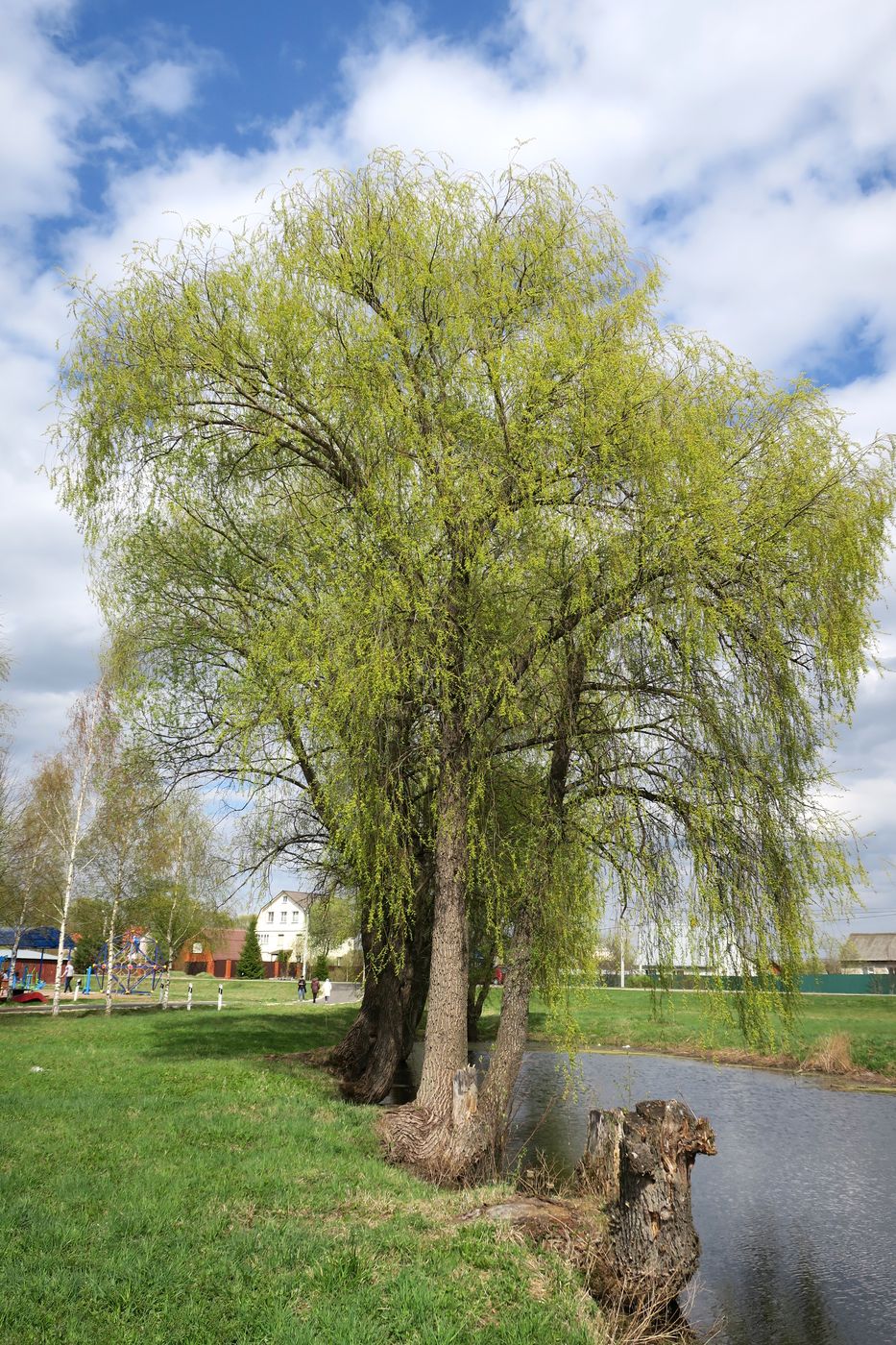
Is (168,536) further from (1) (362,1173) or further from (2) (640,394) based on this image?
(1) (362,1173)

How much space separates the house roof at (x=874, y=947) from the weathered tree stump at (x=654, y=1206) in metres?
73.0

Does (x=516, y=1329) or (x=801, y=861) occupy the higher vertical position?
(x=801, y=861)

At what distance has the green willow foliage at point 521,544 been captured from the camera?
10016 mm

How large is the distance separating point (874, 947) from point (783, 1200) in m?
70.4

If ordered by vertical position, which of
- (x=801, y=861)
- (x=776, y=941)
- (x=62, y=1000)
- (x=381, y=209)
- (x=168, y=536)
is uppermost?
(x=381, y=209)

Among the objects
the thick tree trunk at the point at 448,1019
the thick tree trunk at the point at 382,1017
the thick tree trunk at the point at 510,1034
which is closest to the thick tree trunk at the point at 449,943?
the thick tree trunk at the point at 448,1019

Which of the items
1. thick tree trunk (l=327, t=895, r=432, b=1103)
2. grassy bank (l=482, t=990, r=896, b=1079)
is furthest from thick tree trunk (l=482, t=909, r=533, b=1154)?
grassy bank (l=482, t=990, r=896, b=1079)

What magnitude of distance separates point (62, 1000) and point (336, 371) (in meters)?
29.7

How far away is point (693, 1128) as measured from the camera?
7.92 metres

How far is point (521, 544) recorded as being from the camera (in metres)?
10.5

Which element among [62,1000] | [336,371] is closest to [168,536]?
[336,371]

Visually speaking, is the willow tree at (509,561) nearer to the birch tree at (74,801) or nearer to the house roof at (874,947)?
the birch tree at (74,801)

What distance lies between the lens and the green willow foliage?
10016 mm

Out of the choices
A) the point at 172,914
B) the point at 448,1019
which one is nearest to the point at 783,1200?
the point at 448,1019
